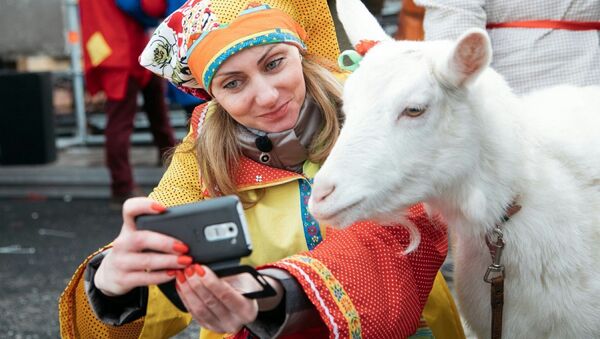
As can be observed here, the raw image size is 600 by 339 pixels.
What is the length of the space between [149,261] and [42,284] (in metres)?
3.51

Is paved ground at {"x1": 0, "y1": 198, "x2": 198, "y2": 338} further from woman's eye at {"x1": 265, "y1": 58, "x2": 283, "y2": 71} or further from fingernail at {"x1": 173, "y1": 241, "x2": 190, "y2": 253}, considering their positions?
fingernail at {"x1": 173, "y1": 241, "x2": 190, "y2": 253}

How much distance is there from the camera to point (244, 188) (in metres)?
2.21

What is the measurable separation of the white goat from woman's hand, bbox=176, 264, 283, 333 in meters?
0.27

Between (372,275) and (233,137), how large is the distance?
628 millimetres

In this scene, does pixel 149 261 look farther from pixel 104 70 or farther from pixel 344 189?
pixel 104 70

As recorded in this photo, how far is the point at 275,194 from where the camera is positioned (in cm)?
223

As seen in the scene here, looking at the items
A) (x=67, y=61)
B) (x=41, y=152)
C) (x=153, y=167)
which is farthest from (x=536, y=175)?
(x=67, y=61)

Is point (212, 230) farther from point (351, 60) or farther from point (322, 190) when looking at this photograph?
point (351, 60)

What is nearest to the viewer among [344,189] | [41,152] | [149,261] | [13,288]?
[149,261]

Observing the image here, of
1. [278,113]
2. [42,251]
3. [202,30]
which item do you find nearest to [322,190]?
[278,113]

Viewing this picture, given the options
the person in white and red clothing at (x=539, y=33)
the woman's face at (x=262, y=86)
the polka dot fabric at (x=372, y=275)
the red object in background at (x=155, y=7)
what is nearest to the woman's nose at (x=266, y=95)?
the woman's face at (x=262, y=86)

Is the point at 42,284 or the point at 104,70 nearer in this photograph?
the point at 42,284

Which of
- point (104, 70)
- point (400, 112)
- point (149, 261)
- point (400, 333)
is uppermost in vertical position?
point (400, 112)

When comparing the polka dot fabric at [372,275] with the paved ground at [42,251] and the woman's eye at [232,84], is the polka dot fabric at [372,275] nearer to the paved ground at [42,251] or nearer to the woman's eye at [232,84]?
the woman's eye at [232,84]
